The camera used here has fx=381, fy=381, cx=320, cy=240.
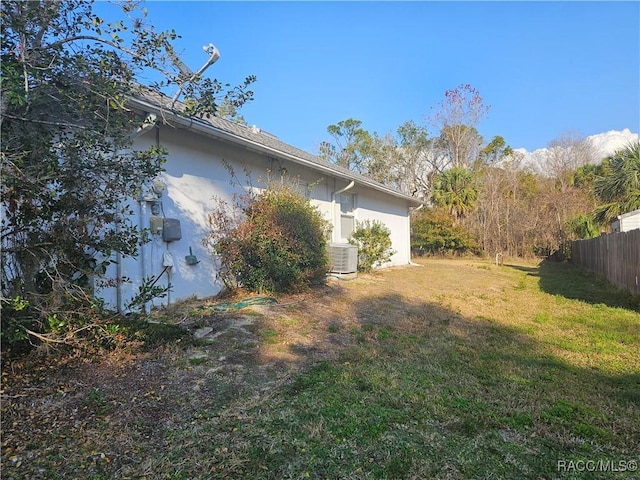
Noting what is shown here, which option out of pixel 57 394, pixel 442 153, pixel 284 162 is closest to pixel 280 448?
pixel 57 394

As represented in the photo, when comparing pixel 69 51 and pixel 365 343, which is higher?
pixel 69 51

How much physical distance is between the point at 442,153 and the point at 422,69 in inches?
817

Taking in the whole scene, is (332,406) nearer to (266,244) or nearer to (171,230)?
(266,244)

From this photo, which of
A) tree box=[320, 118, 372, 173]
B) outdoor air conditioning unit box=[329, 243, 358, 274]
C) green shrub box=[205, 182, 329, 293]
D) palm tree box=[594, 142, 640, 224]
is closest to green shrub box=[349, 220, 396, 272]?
outdoor air conditioning unit box=[329, 243, 358, 274]

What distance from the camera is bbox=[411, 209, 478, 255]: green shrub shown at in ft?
76.6

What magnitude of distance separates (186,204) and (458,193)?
68.0ft

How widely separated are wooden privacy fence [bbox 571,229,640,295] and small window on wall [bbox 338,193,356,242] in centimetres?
690

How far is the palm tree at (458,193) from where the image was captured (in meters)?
23.8

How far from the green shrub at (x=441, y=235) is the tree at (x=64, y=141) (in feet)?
70.7

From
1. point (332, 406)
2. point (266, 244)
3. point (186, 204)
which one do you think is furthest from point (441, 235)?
point (332, 406)

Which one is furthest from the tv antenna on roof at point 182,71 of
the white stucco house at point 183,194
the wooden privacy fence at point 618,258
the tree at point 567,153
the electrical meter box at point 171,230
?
the tree at point 567,153

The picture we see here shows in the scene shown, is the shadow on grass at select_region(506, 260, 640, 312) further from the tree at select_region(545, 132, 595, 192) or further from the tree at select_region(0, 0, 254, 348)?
the tree at select_region(545, 132, 595, 192)

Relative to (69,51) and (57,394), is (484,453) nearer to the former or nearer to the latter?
(57,394)

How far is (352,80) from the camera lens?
12.5 m
